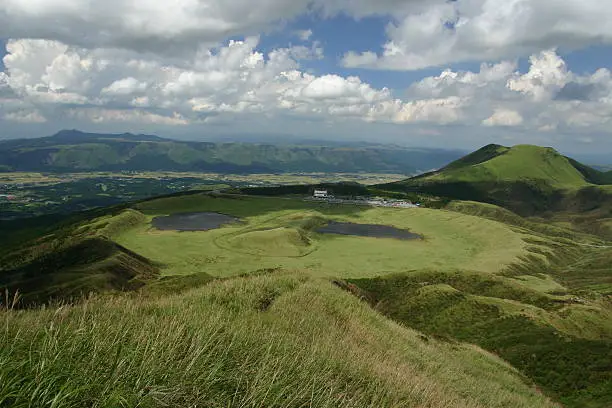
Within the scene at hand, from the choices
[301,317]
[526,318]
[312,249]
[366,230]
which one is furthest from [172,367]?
[366,230]

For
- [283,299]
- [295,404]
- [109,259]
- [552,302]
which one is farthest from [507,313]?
[109,259]

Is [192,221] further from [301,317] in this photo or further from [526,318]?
[301,317]

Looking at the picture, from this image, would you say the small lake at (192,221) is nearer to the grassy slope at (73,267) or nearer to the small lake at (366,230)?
the grassy slope at (73,267)

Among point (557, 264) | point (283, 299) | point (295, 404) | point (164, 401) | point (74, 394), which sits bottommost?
point (557, 264)

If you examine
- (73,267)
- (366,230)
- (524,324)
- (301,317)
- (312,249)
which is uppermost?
(301,317)

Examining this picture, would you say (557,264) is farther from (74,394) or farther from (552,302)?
(74,394)
